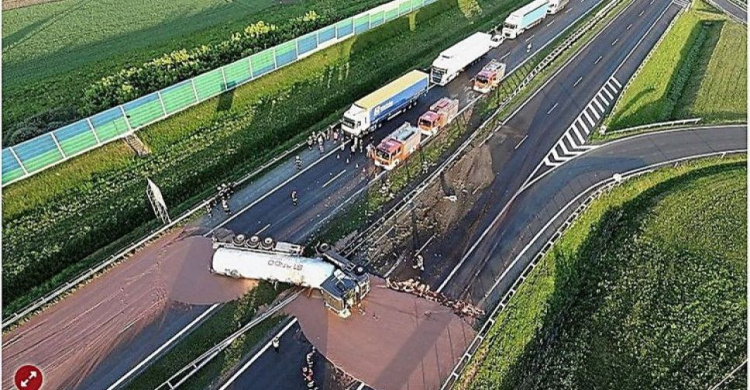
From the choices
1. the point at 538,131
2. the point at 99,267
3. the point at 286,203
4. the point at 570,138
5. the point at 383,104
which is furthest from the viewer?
the point at 538,131

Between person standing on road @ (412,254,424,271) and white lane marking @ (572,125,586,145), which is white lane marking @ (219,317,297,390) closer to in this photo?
person standing on road @ (412,254,424,271)

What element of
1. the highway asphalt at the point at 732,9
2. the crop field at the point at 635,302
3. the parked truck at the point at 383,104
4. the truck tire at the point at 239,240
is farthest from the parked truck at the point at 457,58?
the highway asphalt at the point at 732,9

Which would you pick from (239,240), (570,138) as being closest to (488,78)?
(570,138)

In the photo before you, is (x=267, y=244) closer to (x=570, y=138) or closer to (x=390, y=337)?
(x=390, y=337)

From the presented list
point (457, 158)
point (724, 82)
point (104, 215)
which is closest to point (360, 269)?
point (457, 158)

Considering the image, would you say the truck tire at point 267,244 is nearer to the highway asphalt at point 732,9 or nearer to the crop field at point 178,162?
the crop field at point 178,162

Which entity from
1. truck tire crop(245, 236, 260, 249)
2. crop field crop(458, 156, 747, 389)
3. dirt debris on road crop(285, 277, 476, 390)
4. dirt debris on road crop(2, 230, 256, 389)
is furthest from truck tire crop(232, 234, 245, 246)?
crop field crop(458, 156, 747, 389)
